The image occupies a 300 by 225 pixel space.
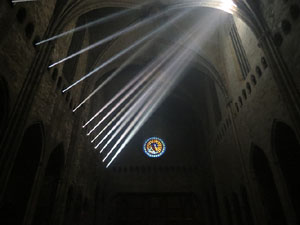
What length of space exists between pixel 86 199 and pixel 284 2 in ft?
40.5

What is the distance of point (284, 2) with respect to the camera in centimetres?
696

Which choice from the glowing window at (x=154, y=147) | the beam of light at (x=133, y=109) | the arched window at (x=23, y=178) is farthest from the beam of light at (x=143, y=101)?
the arched window at (x=23, y=178)

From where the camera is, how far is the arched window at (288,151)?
24.6 feet

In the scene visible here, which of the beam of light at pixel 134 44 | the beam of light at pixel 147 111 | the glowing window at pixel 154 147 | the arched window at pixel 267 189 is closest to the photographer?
the arched window at pixel 267 189

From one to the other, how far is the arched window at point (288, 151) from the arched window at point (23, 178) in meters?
8.03

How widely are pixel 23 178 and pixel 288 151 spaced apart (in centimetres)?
896

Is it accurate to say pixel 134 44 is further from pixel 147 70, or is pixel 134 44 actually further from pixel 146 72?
pixel 146 72

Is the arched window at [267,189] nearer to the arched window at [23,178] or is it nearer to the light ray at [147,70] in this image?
the arched window at [23,178]

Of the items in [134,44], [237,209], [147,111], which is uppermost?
[134,44]

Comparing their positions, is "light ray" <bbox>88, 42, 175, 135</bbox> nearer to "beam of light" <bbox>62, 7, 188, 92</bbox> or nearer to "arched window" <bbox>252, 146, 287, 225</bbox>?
"beam of light" <bbox>62, 7, 188, 92</bbox>

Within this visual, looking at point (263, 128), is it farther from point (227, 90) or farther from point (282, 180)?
point (227, 90)

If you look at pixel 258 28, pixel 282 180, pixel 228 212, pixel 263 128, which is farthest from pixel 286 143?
pixel 228 212

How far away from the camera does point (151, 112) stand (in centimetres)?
2038

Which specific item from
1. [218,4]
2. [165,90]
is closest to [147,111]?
[165,90]
